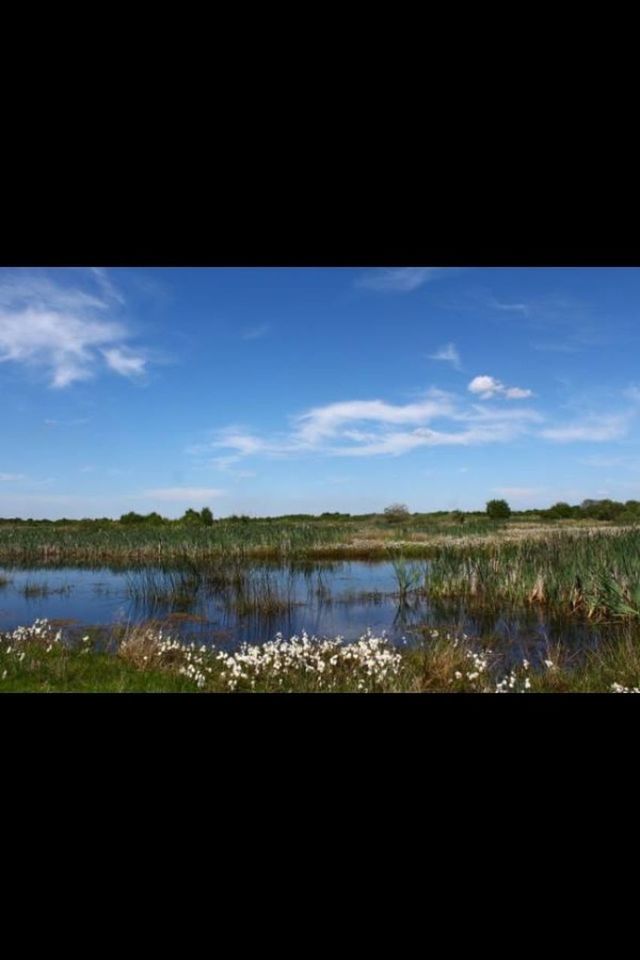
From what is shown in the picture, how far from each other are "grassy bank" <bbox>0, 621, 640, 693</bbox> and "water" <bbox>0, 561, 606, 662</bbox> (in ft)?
3.13

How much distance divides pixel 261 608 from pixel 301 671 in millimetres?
4974

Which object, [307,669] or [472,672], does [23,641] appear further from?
[472,672]

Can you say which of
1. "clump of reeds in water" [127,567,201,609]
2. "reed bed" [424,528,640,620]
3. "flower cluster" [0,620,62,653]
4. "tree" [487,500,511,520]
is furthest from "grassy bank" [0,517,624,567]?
"tree" [487,500,511,520]

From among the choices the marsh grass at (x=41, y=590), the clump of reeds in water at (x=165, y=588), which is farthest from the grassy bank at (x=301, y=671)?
the marsh grass at (x=41, y=590)

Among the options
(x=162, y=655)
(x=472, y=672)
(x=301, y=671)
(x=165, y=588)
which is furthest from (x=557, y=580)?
(x=165, y=588)

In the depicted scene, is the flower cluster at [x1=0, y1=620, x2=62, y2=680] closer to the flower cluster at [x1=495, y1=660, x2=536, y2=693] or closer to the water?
the water

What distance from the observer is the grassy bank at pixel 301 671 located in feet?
19.3

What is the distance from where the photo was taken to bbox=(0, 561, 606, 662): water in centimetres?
919

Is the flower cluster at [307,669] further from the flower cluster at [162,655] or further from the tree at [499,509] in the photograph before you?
the tree at [499,509]

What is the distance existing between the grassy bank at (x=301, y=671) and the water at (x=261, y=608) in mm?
956
